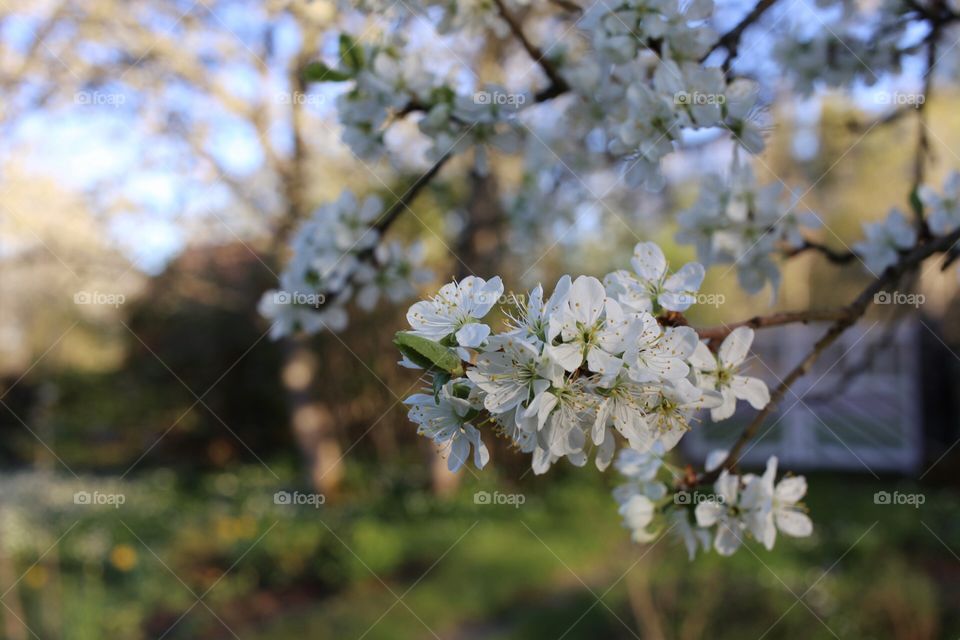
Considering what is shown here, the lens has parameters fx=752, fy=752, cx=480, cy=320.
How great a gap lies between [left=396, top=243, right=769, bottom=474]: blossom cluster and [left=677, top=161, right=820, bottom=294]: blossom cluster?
24.8 inches

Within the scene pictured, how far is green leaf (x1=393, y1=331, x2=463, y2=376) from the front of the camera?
2.52 ft

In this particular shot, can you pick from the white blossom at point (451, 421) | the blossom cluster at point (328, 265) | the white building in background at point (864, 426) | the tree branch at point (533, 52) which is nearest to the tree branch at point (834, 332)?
the white blossom at point (451, 421)

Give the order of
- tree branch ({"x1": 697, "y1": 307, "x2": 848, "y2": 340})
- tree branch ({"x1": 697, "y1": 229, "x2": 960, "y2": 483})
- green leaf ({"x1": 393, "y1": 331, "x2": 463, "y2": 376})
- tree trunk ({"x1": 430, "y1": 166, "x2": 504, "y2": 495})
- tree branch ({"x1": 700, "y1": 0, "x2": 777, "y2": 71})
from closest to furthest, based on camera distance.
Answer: green leaf ({"x1": 393, "y1": 331, "x2": 463, "y2": 376}) → tree branch ({"x1": 697, "y1": 307, "x2": 848, "y2": 340}) → tree branch ({"x1": 697, "y1": 229, "x2": 960, "y2": 483}) → tree branch ({"x1": 700, "y1": 0, "x2": 777, "y2": 71}) → tree trunk ({"x1": 430, "y1": 166, "x2": 504, "y2": 495})

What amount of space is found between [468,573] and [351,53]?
10.7 ft

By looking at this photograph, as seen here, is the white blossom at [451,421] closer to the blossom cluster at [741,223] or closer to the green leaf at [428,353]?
the green leaf at [428,353]

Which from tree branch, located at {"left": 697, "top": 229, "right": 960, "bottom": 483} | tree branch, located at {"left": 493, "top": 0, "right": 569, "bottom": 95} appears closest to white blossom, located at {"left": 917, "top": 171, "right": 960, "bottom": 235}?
tree branch, located at {"left": 697, "top": 229, "right": 960, "bottom": 483}

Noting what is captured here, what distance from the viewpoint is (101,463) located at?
834 cm

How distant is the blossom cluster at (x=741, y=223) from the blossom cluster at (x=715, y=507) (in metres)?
0.45

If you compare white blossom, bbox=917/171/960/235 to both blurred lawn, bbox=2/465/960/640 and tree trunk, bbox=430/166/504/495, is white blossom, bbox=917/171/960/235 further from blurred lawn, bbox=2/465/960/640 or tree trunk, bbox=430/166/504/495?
tree trunk, bbox=430/166/504/495

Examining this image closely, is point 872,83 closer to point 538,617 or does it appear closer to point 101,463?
point 538,617

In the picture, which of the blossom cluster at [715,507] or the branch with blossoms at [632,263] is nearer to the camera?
the branch with blossoms at [632,263]

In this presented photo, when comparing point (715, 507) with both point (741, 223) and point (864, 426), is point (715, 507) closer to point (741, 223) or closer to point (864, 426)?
point (741, 223)

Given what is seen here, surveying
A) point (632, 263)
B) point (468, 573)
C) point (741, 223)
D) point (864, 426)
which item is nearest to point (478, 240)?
point (468, 573)

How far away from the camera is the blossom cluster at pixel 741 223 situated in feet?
4.85
